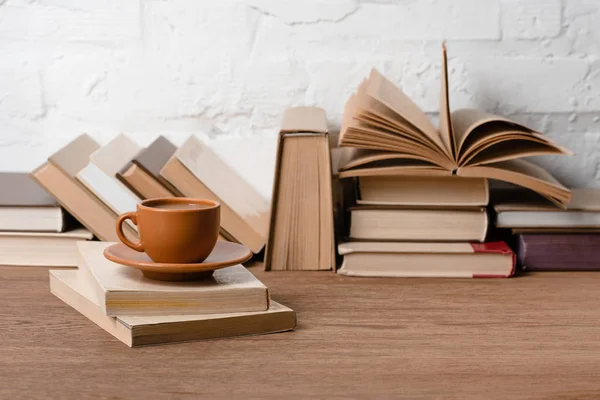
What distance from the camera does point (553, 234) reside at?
4.37 ft

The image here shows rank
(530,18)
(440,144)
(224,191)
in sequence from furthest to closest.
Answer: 1. (530,18)
2. (224,191)
3. (440,144)

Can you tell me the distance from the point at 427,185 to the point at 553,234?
0.24 metres

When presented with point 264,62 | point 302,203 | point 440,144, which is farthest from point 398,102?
point 264,62

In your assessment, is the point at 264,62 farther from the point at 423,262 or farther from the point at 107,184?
the point at 423,262

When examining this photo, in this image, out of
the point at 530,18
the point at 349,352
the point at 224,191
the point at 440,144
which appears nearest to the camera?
the point at 349,352

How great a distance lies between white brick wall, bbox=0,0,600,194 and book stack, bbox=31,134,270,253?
8.0 inches

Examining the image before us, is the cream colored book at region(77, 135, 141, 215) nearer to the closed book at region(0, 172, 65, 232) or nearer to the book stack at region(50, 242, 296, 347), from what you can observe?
the closed book at region(0, 172, 65, 232)

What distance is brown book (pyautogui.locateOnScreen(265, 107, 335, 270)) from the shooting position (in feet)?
4.24

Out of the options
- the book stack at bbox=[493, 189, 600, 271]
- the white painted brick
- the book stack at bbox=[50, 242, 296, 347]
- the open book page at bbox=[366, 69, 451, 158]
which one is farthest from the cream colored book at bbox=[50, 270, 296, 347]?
the white painted brick

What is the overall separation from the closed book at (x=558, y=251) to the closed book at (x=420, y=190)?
0.12 metres

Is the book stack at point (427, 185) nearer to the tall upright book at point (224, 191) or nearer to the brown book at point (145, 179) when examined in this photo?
the tall upright book at point (224, 191)

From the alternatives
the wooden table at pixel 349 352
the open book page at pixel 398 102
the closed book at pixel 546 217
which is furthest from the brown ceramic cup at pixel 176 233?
the closed book at pixel 546 217

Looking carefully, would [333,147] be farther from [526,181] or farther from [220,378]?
→ [220,378]

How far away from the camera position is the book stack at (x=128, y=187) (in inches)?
51.5
